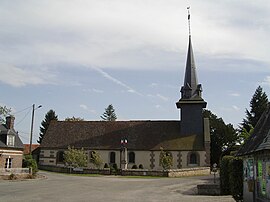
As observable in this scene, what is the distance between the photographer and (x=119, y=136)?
50.8m

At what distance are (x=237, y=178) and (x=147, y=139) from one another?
3137 centimetres

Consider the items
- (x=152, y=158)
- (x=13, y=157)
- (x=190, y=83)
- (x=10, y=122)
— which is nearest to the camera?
(x=13, y=157)

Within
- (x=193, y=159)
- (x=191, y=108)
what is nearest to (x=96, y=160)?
(x=193, y=159)

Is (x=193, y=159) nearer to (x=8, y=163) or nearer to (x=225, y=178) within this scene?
(x=8, y=163)

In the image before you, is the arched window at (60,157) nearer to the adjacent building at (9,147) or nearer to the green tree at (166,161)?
the adjacent building at (9,147)

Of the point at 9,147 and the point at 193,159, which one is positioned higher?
the point at 9,147

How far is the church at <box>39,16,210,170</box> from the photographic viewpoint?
1844 inches

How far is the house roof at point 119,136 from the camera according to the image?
4802 centimetres

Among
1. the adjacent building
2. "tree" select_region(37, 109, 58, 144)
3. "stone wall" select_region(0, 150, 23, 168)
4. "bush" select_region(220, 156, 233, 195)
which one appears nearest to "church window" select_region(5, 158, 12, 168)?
the adjacent building

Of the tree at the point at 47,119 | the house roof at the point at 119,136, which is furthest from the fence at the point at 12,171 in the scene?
the tree at the point at 47,119

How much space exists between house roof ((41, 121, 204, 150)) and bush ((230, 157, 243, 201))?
27774mm

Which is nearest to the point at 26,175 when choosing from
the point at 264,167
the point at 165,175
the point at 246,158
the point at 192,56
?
the point at 165,175

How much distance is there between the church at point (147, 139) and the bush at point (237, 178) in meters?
27.4

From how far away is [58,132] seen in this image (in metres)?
53.6
